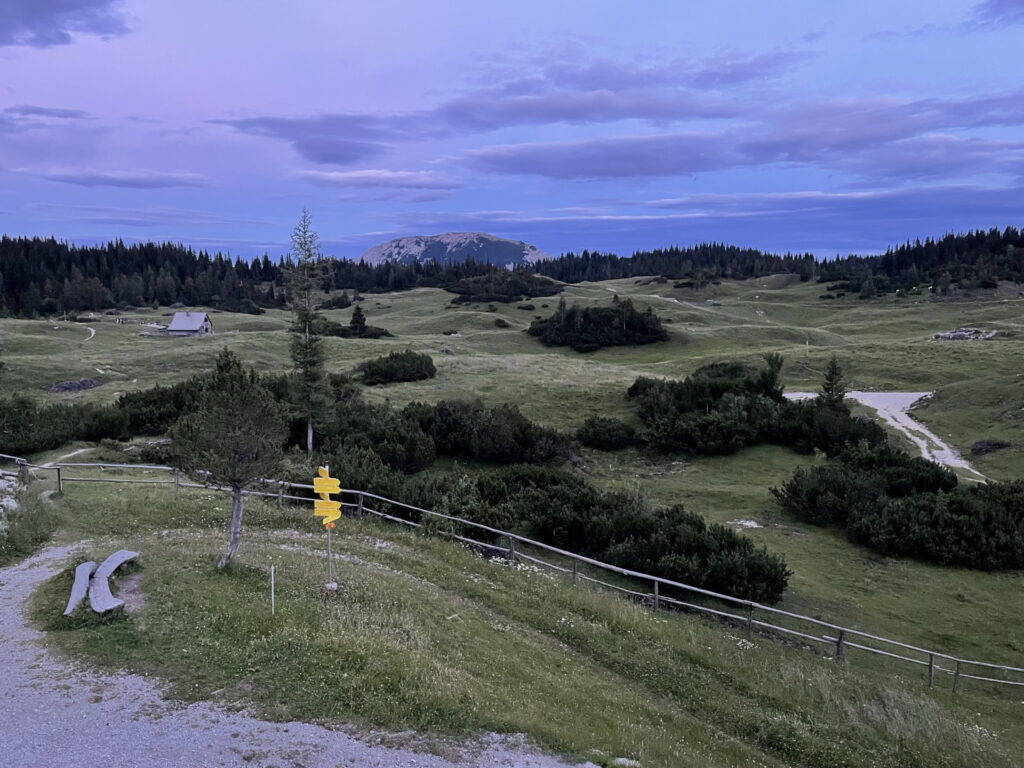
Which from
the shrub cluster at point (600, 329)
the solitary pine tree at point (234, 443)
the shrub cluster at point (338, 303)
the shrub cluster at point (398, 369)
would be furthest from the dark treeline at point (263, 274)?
the solitary pine tree at point (234, 443)

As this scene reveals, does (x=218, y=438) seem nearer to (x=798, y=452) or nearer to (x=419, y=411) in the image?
(x=419, y=411)

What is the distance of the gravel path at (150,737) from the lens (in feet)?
25.3

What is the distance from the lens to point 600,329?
72188 millimetres

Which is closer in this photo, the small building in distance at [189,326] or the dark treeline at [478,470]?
the dark treeline at [478,470]

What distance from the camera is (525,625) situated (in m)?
14.2

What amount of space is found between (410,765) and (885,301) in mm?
111975

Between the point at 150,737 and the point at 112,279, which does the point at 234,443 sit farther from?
the point at 112,279

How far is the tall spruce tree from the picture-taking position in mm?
29875

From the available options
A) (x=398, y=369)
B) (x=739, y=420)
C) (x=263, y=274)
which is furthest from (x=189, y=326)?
(x=263, y=274)

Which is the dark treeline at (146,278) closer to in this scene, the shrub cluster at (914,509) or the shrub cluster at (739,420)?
the shrub cluster at (739,420)

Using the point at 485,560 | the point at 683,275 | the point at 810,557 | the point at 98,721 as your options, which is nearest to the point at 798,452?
the point at 810,557

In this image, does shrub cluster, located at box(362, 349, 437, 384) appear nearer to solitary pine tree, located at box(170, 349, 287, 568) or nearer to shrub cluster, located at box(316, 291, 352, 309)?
solitary pine tree, located at box(170, 349, 287, 568)

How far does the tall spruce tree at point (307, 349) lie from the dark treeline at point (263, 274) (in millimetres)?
82305

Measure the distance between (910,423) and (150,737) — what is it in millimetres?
38733
